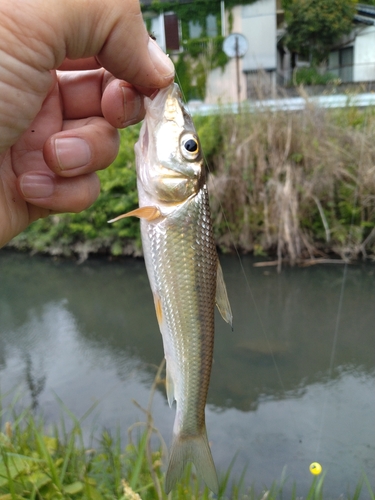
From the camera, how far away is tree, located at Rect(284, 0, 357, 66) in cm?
1986

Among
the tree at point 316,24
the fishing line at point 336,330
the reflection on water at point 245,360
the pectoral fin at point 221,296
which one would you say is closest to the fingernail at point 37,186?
the pectoral fin at point 221,296

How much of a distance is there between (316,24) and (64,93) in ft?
71.1

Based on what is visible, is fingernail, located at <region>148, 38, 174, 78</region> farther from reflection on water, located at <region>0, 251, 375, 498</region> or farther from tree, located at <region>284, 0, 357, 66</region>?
tree, located at <region>284, 0, 357, 66</region>

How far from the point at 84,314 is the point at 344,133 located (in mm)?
5264

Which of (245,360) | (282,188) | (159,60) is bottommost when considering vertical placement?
(245,360)

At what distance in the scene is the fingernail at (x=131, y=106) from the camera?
172 centimetres

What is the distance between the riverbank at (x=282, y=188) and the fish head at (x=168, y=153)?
5.62 metres

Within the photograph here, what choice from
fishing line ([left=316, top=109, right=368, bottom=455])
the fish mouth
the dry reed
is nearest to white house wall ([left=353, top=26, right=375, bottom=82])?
the dry reed

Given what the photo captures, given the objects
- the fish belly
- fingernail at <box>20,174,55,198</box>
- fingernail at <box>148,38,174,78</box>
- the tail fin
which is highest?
fingernail at <box>148,38,174,78</box>

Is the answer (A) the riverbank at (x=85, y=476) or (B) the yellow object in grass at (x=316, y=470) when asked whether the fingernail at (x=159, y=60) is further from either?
(B) the yellow object in grass at (x=316, y=470)

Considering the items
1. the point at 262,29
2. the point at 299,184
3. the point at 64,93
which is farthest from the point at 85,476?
the point at 262,29

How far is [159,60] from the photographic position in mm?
1479

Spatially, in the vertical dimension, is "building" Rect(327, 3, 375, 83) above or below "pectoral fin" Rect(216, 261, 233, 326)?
above

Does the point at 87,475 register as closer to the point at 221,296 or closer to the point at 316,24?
the point at 221,296
